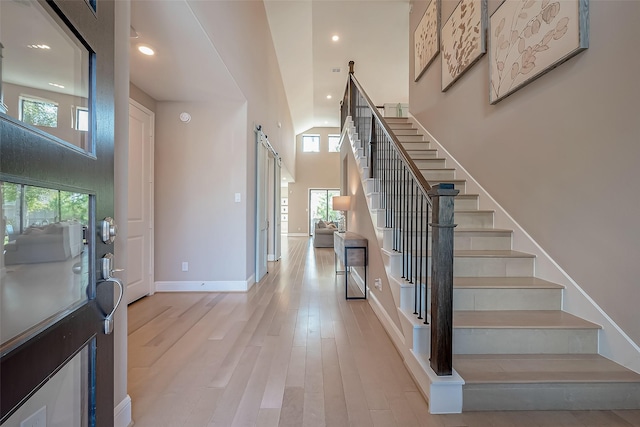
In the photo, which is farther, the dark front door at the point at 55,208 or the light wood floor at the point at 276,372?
the light wood floor at the point at 276,372

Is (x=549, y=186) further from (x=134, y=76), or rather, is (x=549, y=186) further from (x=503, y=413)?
(x=134, y=76)

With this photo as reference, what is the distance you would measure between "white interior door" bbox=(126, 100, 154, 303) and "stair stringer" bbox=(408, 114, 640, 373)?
3.96 meters

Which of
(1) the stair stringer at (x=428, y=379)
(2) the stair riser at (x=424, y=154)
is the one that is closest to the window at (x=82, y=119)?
(1) the stair stringer at (x=428, y=379)

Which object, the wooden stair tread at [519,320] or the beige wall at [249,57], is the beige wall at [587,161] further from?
the beige wall at [249,57]

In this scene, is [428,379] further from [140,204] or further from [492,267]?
[140,204]

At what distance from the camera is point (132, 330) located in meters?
2.57

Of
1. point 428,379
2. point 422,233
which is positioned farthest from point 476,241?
point 428,379

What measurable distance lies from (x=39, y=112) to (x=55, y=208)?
0.26 m

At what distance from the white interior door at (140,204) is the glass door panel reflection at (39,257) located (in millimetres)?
2649

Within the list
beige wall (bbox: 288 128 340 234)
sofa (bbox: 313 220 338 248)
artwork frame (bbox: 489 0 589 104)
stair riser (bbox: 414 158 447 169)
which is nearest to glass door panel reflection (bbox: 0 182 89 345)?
artwork frame (bbox: 489 0 589 104)

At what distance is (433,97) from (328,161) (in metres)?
9.12

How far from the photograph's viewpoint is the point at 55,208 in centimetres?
81

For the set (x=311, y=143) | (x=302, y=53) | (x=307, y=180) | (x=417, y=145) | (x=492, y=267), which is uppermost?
(x=302, y=53)

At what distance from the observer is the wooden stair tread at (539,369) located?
1.53 metres
